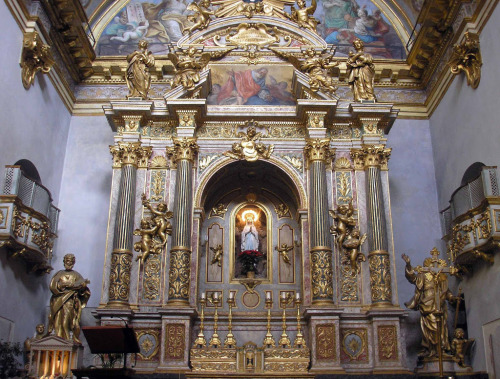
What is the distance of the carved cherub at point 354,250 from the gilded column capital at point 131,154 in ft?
18.2

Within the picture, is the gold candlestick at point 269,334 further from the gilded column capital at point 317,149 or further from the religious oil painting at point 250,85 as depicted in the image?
the religious oil painting at point 250,85

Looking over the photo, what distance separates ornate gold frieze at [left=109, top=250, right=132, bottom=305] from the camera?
45.2 feet

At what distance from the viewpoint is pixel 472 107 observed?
1441cm

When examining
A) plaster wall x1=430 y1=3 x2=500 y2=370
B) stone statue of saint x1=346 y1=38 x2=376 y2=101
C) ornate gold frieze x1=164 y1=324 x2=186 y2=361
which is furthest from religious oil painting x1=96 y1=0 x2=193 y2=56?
ornate gold frieze x1=164 y1=324 x2=186 y2=361

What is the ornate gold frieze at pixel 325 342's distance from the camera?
1326 cm

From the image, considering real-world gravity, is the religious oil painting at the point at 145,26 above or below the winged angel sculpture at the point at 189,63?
above

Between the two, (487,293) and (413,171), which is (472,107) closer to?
(413,171)

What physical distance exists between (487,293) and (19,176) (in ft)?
34.9

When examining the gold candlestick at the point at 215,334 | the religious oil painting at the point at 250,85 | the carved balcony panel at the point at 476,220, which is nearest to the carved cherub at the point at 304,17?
the religious oil painting at the point at 250,85

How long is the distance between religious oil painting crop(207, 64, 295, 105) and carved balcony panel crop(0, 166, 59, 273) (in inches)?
205

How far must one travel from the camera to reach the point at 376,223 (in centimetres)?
1448

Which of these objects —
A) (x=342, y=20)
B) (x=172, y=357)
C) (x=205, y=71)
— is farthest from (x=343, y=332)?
(x=342, y=20)

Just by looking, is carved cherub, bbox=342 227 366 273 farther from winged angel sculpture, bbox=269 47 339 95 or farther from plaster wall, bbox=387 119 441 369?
winged angel sculpture, bbox=269 47 339 95

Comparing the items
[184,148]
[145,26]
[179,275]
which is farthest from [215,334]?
[145,26]
